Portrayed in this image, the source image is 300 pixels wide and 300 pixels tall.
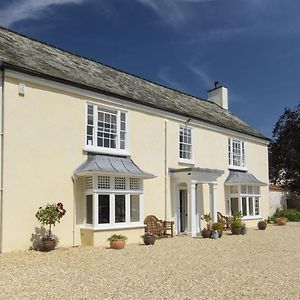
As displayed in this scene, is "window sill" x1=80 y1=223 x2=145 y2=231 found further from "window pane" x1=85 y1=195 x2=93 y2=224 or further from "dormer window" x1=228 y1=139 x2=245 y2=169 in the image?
"dormer window" x1=228 y1=139 x2=245 y2=169

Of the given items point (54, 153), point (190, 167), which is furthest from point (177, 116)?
point (54, 153)

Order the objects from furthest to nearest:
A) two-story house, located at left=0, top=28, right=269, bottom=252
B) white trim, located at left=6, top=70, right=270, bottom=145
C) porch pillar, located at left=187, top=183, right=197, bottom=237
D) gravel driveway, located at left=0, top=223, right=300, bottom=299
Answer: porch pillar, located at left=187, top=183, right=197, bottom=237, white trim, located at left=6, top=70, right=270, bottom=145, two-story house, located at left=0, top=28, right=269, bottom=252, gravel driveway, located at left=0, top=223, right=300, bottom=299

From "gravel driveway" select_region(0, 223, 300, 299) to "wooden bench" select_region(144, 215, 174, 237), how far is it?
2.68 metres

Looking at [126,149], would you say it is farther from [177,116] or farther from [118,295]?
[118,295]

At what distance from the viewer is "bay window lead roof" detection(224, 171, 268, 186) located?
79.5 feet

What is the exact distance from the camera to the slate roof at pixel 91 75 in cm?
1554

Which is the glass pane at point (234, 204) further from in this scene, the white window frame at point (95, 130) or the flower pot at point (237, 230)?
the white window frame at point (95, 130)

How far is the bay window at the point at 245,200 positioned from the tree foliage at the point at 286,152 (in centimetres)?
1119

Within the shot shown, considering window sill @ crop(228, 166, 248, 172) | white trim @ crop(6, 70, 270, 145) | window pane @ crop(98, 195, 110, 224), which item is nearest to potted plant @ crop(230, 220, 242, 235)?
window sill @ crop(228, 166, 248, 172)

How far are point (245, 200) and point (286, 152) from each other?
45.5 feet

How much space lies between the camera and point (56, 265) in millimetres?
11250

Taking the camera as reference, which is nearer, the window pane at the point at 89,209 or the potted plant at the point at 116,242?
the potted plant at the point at 116,242

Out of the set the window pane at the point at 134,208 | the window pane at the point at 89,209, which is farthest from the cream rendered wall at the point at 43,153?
the window pane at the point at 134,208

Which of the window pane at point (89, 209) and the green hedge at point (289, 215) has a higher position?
the window pane at point (89, 209)
